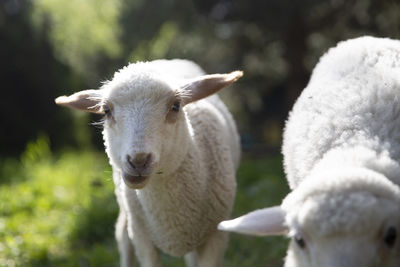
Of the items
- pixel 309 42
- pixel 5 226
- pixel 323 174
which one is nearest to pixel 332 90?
pixel 323 174

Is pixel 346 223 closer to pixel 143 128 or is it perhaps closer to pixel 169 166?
pixel 143 128

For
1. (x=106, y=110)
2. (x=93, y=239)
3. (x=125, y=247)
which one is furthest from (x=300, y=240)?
(x=93, y=239)

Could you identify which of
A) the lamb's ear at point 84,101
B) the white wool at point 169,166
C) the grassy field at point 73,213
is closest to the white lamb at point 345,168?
the white wool at point 169,166

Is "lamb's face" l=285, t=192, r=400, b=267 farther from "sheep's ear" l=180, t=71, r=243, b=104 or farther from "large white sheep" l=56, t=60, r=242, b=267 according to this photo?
"sheep's ear" l=180, t=71, r=243, b=104

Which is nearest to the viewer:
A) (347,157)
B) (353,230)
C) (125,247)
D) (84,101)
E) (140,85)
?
(353,230)

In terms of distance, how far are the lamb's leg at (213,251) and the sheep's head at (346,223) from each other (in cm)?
145

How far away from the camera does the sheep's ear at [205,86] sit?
3.59 meters

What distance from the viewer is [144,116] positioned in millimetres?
3316

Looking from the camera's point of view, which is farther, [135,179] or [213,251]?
[213,251]

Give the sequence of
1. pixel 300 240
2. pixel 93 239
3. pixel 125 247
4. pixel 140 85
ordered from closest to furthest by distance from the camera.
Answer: pixel 300 240, pixel 140 85, pixel 125 247, pixel 93 239

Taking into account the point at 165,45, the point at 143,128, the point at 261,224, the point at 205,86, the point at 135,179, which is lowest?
the point at 261,224

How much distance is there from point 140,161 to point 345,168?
1.25m

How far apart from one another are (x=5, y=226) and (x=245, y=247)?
2559mm

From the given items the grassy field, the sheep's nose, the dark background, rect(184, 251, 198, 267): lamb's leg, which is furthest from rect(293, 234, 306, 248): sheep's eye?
the dark background
